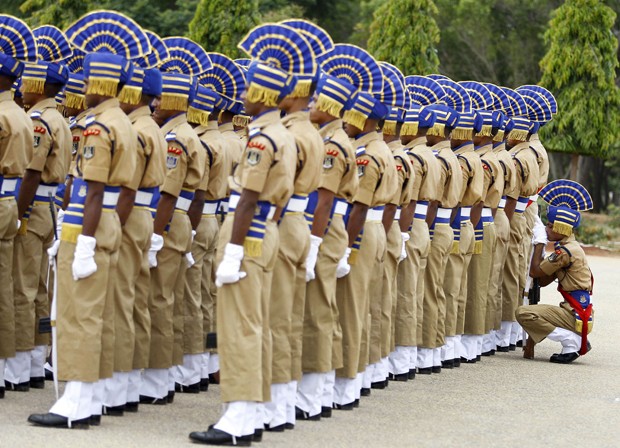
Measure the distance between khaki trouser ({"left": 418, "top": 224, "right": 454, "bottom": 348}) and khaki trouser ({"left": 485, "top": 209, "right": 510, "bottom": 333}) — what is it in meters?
1.65

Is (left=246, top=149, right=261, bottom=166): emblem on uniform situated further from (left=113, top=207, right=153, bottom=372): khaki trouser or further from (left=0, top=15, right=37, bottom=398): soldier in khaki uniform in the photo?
(left=0, top=15, right=37, bottom=398): soldier in khaki uniform

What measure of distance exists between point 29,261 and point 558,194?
6.61 m

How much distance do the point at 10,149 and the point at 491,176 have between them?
19.9 ft

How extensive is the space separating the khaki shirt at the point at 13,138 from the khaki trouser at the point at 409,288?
13.4ft

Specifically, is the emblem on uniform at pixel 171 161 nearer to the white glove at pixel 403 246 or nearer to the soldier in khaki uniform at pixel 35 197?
the soldier in khaki uniform at pixel 35 197

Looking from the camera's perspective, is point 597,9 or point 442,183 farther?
point 597,9

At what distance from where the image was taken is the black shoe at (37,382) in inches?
404

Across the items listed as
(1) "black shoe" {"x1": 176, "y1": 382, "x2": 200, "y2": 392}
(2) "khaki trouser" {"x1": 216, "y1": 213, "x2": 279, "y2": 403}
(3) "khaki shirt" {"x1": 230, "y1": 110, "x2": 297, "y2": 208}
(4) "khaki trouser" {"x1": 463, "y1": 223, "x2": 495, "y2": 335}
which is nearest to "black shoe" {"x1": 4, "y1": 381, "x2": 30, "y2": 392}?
(1) "black shoe" {"x1": 176, "y1": 382, "x2": 200, "y2": 392}

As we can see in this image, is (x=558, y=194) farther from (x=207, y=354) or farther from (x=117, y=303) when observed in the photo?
(x=117, y=303)

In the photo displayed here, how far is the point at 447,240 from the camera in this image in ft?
42.4

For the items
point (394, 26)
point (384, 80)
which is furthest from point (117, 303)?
point (394, 26)

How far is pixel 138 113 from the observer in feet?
30.4

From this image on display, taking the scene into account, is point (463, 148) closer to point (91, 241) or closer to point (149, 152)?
point (149, 152)

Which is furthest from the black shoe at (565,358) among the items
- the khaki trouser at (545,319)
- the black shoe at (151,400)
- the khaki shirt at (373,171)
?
the black shoe at (151,400)
